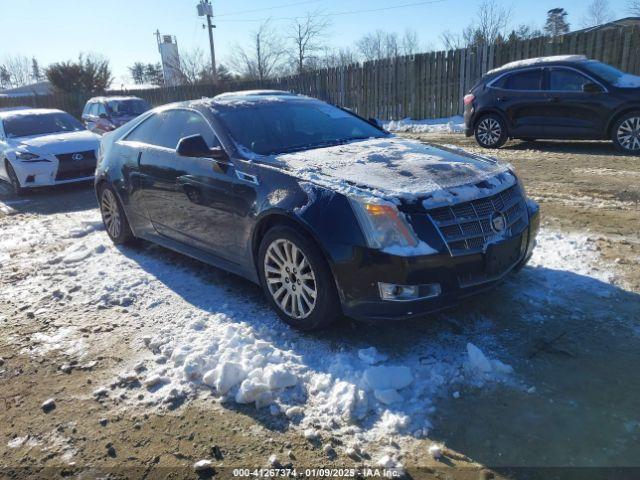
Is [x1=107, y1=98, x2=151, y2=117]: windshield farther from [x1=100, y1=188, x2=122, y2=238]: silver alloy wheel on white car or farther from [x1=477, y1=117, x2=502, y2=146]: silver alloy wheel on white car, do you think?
[x1=100, y1=188, x2=122, y2=238]: silver alloy wheel on white car

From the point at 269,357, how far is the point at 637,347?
2.38 metres

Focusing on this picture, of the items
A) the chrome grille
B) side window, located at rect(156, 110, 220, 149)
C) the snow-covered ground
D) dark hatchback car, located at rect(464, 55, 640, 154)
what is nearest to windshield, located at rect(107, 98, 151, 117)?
dark hatchback car, located at rect(464, 55, 640, 154)

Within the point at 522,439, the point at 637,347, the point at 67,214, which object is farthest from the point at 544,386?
the point at 67,214

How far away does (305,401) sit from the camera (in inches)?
118

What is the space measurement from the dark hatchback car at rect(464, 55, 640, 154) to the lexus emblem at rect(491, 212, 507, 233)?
23.9ft

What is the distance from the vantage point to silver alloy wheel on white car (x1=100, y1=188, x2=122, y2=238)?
5.95m

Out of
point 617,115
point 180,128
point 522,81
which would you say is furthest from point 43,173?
point 617,115

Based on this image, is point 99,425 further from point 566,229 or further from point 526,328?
point 566,229

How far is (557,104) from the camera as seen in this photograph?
10.0 meters

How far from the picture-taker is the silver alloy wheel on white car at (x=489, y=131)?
1097 centimetres

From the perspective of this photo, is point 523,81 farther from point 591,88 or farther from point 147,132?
point 147,132

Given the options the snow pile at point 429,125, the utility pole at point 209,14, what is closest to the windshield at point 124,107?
the snow pile at point 429,125

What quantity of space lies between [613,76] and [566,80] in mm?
789

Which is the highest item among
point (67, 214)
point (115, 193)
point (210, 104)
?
point (210, 104)
